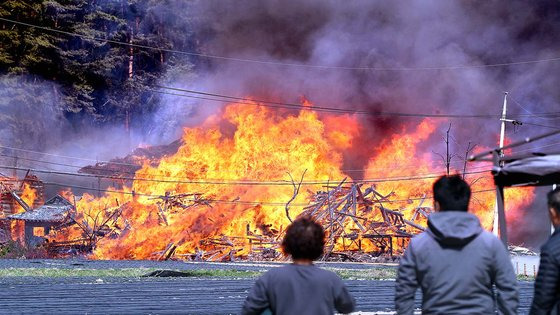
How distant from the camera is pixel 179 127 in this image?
58.8m

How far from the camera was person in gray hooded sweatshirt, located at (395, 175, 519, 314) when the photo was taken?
4840 millimetres

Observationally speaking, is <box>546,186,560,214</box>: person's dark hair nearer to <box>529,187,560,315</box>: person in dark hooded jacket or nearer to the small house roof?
<box>529,187,560,315</box>: person in dark hooded jacket

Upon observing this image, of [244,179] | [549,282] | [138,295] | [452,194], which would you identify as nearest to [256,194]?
[244,179]

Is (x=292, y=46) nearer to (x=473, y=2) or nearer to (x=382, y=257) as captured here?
(x=473, y=2)

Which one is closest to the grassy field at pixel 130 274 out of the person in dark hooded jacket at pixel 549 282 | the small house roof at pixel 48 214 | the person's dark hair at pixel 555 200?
the person's dark hair at pixel 555 200

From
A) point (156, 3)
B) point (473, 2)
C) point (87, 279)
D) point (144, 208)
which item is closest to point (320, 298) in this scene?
point (87, 279)

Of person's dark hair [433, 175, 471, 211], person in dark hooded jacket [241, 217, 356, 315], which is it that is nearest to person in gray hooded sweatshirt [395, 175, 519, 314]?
person's dark hair [433, 175, 471, 211]

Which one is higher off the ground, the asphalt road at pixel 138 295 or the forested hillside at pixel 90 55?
the forested hillside at pixel 90 55

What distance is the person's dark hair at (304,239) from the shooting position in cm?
465

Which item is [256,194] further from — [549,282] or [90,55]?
[549,282]

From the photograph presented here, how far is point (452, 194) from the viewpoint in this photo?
4957 millimetres

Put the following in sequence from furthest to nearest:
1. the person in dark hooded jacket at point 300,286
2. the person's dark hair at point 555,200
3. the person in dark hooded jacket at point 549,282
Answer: the person's dark hair at point 555,200, the person in dark hooded jacket at point 549,282, the person in dark hooded jacket at point 300,286

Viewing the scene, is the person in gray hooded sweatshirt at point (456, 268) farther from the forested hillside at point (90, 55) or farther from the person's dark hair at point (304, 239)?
the forested hillside at point (90, 55)

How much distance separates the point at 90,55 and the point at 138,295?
43.2m
